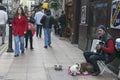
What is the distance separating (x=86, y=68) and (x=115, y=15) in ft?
6.01

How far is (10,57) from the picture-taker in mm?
14516

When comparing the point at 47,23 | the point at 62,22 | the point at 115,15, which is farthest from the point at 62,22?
the point at 115,15

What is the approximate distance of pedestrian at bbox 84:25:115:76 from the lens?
10.2 meters

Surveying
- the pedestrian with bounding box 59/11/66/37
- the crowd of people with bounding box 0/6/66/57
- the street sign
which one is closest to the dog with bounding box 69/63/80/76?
the street sign

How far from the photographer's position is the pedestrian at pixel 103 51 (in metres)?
10.2

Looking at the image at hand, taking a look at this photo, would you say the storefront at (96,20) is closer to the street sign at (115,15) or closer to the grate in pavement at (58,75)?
the street sign at (115,15)

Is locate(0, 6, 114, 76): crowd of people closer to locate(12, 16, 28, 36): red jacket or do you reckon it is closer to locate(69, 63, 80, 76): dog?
A: locate(12, 16, 28, 36): red jacket

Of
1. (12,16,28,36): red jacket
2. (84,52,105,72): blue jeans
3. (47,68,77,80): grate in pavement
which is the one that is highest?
(12,16,28,36): red jacket

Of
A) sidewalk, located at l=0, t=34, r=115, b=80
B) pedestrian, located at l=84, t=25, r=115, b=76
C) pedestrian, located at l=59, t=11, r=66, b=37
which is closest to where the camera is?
pedestrian, located at l=84, t=25, r=115, b=76

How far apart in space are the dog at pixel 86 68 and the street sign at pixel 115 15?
1.40 meters

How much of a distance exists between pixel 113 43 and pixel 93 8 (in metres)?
5.43

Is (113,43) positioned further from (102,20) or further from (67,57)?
(67,57)

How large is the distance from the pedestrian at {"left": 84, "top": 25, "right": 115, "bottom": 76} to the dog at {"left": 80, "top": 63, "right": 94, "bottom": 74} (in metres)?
0.11

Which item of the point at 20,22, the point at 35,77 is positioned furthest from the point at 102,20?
the point at 35,77
